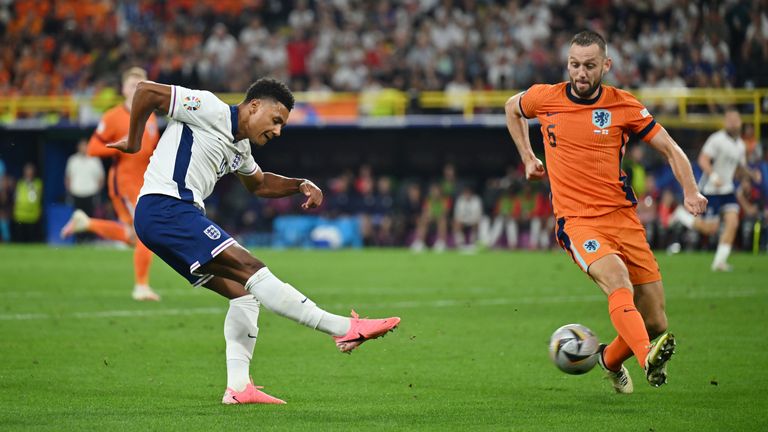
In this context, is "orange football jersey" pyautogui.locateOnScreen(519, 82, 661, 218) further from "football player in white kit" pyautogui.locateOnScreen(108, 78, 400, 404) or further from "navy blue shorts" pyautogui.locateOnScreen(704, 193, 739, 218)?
"navy blue shorts" pyautogui.locateOnScreen(704, 193, 739, 218)

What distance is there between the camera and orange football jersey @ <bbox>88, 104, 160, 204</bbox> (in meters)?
14.5

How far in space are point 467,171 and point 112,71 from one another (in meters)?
10.4

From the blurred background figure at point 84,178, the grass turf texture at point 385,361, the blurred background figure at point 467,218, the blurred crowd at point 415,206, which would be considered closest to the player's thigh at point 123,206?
the grass turf texture at point 385,361

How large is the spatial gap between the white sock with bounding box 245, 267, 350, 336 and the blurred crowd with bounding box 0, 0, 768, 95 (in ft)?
69.2

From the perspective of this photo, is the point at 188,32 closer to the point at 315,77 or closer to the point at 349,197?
the point at 315,77

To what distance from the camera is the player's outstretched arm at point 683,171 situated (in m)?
7.59

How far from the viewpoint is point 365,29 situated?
31969 mm

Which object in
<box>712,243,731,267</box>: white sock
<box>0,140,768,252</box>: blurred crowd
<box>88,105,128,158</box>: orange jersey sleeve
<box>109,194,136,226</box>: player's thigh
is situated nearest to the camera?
<box>88,105,128,158</box>: orange jersey sleeve

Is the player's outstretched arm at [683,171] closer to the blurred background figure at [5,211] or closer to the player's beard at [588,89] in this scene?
the player's beard at [588,89]

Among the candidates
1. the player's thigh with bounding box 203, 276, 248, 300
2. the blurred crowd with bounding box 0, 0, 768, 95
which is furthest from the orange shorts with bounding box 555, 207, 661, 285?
the blurred crowd with bounding box 0, 0, 768, 95

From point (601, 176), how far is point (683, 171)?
21.0 inches

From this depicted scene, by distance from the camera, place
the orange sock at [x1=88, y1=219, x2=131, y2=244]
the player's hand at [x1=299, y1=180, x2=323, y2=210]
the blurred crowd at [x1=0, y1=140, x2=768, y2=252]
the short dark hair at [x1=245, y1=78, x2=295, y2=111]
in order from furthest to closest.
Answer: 1. the blurred crowd at [x1=0, y1=140, x2=768, y2=252]
2. the orange sock at [x1=88, y1=219, x2=131, y2=244]
3. the player's hand at [x1=299, y1=180, x2=323, y2=210]
4. the short dark hair at [x1=245, y1=78, x2=295, y2=111]

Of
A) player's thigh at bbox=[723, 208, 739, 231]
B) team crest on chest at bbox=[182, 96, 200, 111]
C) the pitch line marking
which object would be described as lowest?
the pitch line marking

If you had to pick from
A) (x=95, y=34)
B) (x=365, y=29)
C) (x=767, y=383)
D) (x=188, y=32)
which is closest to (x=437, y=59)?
(x=365, y=29)
